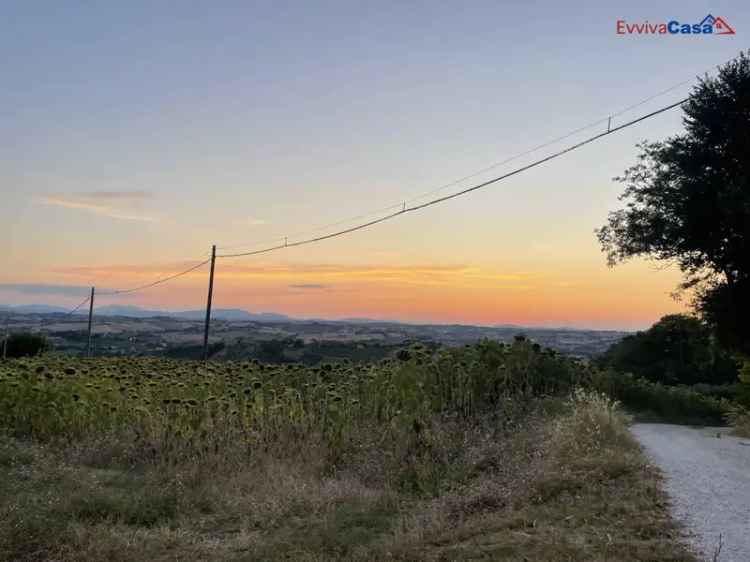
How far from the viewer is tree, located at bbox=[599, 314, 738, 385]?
32.2 metres

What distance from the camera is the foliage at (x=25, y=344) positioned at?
24953mm

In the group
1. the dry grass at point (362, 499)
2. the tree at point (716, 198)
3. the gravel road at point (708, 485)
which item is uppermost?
the tree at point (716, 198)

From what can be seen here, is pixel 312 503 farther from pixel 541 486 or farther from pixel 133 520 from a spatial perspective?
pixel 541 486

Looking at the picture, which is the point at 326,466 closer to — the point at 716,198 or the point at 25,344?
the point at 716,198

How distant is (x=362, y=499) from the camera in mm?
6434

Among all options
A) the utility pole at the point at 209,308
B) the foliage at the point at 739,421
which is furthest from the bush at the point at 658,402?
the utility pole at the point at 209,308

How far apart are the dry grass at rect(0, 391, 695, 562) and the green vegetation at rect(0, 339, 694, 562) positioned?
0.02 metres

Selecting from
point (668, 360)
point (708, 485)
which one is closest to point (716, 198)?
point (708, 485)

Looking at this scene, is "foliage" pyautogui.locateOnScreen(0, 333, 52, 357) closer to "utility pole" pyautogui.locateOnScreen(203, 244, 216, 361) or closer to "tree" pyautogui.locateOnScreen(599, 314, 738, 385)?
"utility pole" pyautogui.locateOnScreen(203, 244, 216, 361)

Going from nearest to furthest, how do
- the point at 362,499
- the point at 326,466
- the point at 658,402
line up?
1. the point at 362,499
2. the point at 326,466
3. the point at 658,402

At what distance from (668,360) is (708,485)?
29214 millimetres

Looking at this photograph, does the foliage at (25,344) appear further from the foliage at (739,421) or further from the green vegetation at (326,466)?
the foliage at (739,421)

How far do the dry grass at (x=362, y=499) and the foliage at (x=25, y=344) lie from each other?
18.0 m

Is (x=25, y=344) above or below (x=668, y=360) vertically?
below
